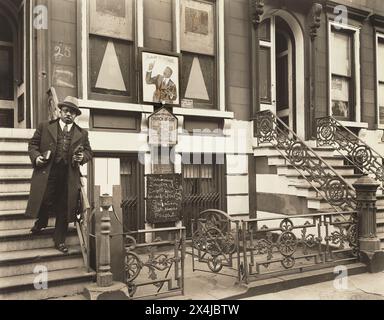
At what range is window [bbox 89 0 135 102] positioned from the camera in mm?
7656

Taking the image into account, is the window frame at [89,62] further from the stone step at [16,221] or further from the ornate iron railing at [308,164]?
the ornate iron railing at [308,164]

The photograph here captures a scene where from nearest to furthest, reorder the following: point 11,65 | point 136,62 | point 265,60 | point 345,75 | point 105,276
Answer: point 105,276 < point 136,62 < point 11,65 < point 265,60 < point 345,75

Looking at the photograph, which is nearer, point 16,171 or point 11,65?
point 16,171

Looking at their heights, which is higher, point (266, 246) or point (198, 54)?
point (198, 54)

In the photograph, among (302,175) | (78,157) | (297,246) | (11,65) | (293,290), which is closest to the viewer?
(78,157)

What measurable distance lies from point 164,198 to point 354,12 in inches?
310

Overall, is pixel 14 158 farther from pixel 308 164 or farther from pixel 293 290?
pixel 308 164

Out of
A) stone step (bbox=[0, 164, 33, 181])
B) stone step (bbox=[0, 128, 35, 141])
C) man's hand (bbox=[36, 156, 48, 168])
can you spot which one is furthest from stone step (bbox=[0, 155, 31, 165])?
man's hand (bbox=[36, 156, 48, 168])

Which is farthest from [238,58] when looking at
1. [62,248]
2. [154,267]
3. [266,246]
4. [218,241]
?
[62,248]

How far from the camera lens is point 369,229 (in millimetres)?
6586

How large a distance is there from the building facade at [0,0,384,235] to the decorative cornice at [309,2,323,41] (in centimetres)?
3

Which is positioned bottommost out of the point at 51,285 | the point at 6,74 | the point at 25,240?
the point at 51,285
